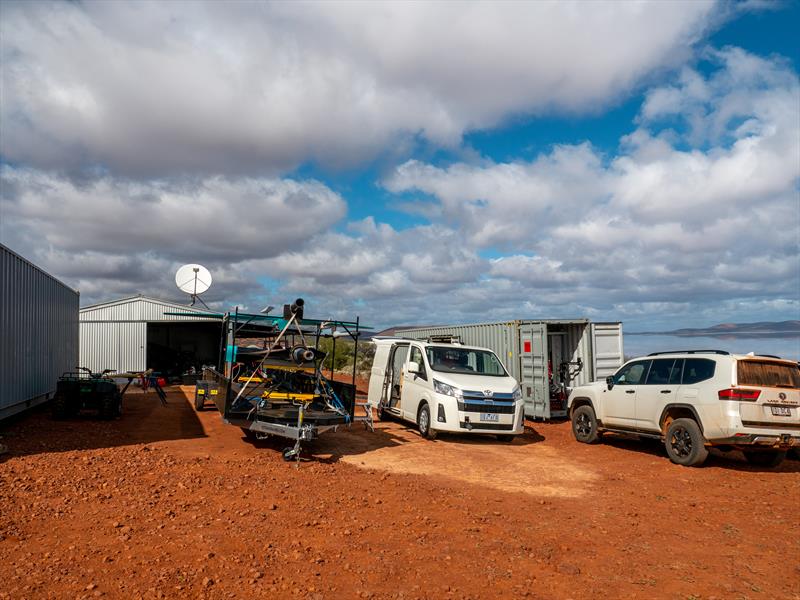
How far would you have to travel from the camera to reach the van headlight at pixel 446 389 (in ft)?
36.5

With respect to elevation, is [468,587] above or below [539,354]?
below

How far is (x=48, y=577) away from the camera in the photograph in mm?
4297

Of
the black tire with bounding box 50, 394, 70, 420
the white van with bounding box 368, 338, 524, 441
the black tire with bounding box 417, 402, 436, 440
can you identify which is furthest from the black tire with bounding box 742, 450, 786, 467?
the black tire with bounding box 50, 394, 70, 420

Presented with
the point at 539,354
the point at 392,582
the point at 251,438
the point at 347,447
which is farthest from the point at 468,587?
the point at 539,354

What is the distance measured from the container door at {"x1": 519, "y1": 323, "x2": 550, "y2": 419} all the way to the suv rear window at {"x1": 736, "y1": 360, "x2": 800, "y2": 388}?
230 inches

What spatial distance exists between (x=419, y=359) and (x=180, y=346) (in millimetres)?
23717

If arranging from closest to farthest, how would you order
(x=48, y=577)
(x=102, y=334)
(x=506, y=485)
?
(x=48, y=577) < (x=506, y=485) < (x=102, y=334)

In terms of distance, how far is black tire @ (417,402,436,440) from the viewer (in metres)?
11.4

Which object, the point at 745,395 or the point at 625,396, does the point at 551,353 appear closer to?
the point at 625,396

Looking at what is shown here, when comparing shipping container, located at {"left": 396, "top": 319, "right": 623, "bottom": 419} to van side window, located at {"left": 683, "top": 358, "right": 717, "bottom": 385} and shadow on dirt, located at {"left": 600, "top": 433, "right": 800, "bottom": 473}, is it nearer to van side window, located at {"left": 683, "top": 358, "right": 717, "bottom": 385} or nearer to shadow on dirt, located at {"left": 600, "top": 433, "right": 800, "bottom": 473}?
shadow on dirt, located at {"left": 600, "top": 433, "right": 800, "bottom": 473}

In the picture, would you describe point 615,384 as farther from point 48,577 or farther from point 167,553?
point 48,577

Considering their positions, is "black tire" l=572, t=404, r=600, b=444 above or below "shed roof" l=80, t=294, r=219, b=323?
below

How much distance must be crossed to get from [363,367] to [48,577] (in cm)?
2810

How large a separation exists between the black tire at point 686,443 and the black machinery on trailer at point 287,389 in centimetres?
507
